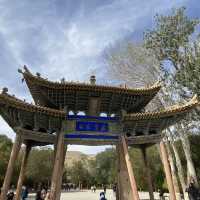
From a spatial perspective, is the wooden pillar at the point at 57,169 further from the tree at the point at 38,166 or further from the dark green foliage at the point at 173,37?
the tree at the point at 38,166

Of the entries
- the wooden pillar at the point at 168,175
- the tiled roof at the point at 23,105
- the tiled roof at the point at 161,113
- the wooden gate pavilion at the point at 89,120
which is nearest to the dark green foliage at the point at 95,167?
the wooden gate pavilion at the point at 89,120

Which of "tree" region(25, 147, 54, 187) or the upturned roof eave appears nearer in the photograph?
the upturned roof eave

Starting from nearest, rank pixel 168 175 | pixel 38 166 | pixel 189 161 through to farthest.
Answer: pixel 168 175 → pixel 189 161 → pixel 38 166

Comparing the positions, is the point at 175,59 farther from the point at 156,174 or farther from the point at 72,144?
the point at 156,174

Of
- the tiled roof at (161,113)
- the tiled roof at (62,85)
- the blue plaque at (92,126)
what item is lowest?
the blue plaque at (92,126)

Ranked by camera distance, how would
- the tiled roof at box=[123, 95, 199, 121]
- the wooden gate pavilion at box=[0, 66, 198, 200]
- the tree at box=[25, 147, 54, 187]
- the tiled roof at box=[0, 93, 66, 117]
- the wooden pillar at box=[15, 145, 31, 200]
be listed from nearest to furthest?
the tiled roof at box=[0, 93, 66, 117]
the wooden gate pavilion at box=[0, 66, 198, 200]
the tiled roof at box=[123, 95, 199, 121]
the wooden pillar at box=[15, 145, 31, 200]
the tree at box=[25, 147, 54, 187]

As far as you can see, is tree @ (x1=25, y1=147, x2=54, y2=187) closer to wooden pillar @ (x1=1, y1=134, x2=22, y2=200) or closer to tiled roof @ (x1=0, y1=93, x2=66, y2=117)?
wooden pillar @ (x1=1, y1=134, x2=22, y2=200)

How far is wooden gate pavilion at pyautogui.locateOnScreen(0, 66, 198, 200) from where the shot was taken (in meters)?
11.8

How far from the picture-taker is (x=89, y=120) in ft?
42.5

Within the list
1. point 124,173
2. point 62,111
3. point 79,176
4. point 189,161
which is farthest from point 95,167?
point 62,111

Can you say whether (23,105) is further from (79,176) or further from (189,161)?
(79,176)

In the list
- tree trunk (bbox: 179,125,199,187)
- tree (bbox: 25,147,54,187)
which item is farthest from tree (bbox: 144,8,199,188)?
tree (bbox: 25,147,54,187)

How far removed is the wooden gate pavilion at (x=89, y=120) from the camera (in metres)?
11.8

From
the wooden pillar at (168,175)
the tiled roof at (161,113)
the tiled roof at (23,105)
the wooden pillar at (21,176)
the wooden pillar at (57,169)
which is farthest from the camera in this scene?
the wooden pillar at (21,176)
